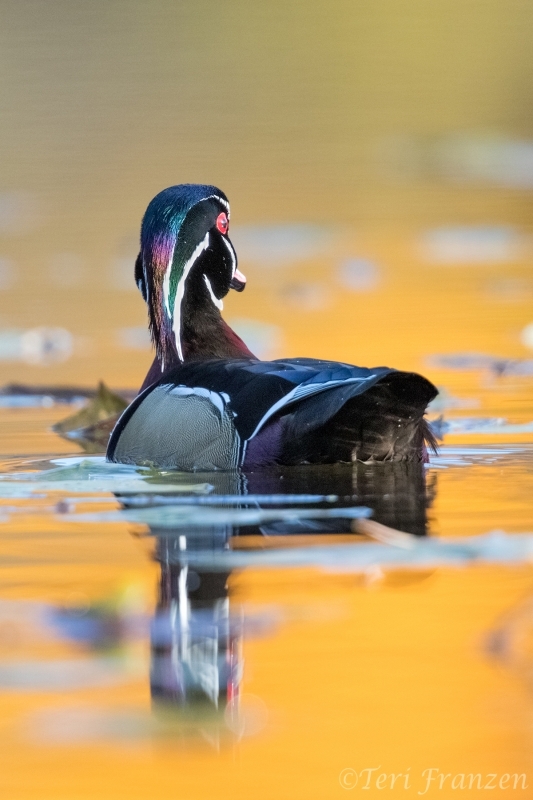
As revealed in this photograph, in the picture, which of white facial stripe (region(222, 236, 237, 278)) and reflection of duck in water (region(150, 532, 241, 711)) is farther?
white facial stripe (region(222, 236, 237, 278))

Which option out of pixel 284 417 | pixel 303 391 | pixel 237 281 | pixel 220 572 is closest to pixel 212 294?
pixel 237 281

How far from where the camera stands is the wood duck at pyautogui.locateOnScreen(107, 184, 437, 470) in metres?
4.52

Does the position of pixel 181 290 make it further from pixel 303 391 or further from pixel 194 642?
pixel 194 642

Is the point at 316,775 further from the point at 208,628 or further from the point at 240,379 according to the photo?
the point at 240,379

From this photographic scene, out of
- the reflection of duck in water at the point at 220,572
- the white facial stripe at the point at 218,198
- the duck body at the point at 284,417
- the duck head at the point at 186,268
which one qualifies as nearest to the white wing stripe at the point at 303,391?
the duck body at the point at 284,417

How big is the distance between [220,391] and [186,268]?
101cm

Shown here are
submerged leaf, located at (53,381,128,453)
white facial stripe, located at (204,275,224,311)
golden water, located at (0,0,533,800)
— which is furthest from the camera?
submerged leaf, located at (53,381,128,453)

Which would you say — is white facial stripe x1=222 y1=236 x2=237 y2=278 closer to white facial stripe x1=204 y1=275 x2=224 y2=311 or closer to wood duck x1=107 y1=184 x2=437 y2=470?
wood duck x1=107 y1=184 x2=437 y2=470

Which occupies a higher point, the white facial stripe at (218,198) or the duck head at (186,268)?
the white facial stripe at (218,198)

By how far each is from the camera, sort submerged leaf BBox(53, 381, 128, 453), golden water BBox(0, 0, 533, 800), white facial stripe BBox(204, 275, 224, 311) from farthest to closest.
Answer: submerged leaf BBox(53, 381, 128, 453) < white facial stripe BBox(204, 275, 224, 311) < golden water BBox(0, 0, 533, 800)

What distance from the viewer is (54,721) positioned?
2.19 metres

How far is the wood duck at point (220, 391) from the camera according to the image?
178 inches

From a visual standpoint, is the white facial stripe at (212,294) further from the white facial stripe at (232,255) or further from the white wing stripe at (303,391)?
the white wing stripe at (303,391)

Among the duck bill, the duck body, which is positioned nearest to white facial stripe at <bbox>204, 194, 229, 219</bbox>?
the duck bill
